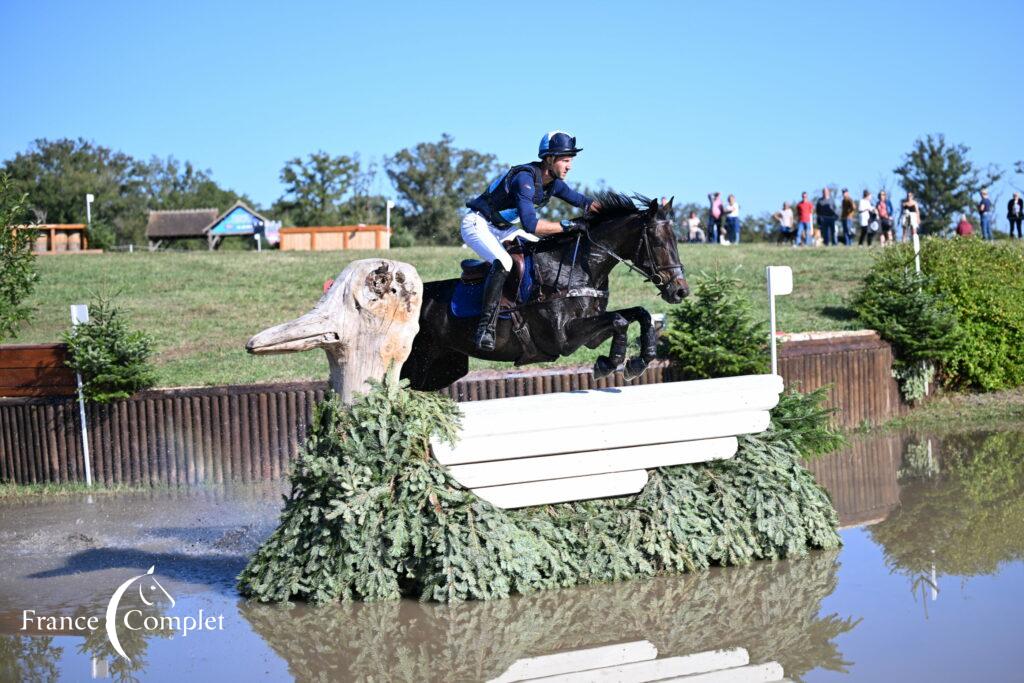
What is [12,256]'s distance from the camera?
Result: 40.1ft

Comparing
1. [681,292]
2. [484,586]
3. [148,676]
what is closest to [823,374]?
[681,292]

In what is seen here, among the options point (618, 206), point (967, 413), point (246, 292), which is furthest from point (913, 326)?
point (246, 292)

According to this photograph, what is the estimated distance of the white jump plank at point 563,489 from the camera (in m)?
7.25

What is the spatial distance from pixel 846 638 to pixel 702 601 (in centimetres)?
108

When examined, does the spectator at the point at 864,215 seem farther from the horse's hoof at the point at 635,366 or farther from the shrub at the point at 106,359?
the horse's hoof at the point at 635,366

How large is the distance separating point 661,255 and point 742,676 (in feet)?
10.8

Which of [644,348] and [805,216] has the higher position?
[805,216]

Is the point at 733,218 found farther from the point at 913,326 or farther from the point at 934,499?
the point at 934,499

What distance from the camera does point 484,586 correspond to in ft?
23.0

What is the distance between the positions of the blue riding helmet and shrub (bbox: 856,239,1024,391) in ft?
29.8

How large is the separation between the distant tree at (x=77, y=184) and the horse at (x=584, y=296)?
49437 millimetres

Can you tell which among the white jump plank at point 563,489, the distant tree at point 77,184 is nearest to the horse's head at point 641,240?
the white jump plank at point 563,489

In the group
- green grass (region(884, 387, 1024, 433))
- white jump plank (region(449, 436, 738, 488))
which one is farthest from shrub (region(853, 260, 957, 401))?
white jump plank (region(449, 436, 738, 488))

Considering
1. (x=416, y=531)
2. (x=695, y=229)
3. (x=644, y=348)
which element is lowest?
(x=416, y=531)
